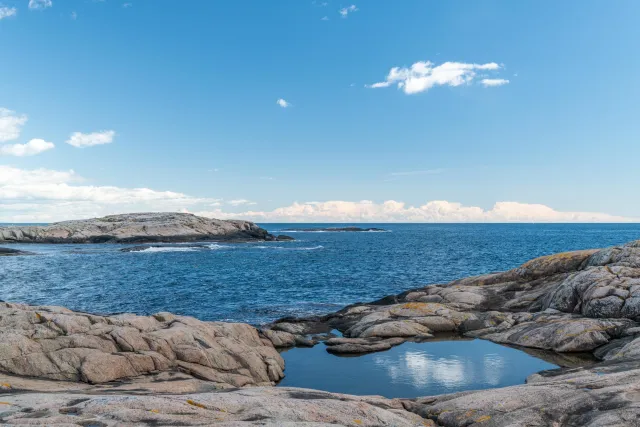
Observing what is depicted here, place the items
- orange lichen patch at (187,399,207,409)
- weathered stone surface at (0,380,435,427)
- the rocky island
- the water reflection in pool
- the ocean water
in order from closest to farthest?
weathered stone surface at (0,380,435,427), the rocky island, orange lichen patch at (187,399,207,409), the water reflection in pool, the ocean water

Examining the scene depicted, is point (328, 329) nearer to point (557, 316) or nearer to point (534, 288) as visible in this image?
point (557, 316)

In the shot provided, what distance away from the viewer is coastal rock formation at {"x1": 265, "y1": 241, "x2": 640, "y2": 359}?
22641 millimetres

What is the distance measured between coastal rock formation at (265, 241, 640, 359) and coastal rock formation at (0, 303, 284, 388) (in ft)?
19.7

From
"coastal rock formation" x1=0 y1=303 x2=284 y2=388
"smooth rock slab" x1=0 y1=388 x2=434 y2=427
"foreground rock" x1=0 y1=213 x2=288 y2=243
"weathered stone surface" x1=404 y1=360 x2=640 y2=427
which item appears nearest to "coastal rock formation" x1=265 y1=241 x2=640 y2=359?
"coastal rock formation" x1=0 y1=303 x2=284 y2=388

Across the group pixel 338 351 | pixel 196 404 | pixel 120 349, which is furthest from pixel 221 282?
pixel 196 404

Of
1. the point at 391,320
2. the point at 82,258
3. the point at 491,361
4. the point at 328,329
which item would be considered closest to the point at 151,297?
the point at 328,329

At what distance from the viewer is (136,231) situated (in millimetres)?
134250

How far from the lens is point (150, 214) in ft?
527

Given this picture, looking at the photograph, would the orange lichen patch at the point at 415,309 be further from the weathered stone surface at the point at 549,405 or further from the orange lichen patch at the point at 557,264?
the weathered stone surface at the point at 549,405

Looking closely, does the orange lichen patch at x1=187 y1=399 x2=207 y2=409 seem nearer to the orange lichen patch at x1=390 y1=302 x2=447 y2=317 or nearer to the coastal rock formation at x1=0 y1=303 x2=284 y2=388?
the coastal rock formation at x1=0 y1=303 x2=284 y2=388

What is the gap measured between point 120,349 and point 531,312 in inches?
1025

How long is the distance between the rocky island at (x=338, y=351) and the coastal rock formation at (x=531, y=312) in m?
0.08

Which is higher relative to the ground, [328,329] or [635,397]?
[635,397]

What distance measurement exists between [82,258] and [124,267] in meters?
21.0
